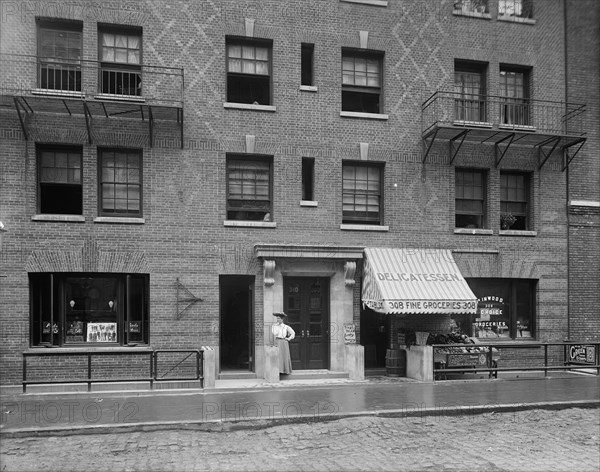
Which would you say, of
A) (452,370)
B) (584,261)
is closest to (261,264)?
(452,370)

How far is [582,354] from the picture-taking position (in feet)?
56.2

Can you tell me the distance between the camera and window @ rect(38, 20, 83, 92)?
1555cm

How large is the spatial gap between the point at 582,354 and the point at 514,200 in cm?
492

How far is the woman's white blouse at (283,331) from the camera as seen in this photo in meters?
15.8

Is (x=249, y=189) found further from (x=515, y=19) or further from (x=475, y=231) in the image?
(x=515, y=19)

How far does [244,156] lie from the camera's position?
1673cm

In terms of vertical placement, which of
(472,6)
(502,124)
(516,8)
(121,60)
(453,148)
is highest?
(516,8)

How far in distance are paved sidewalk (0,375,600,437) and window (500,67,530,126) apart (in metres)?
7.97

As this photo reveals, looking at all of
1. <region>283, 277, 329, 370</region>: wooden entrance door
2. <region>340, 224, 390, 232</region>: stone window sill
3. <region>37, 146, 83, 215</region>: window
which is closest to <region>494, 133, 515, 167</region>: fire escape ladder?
<region>340, 224, 390, 232</region>: stone window sill

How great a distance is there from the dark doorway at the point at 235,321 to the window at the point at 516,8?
37.7 ft

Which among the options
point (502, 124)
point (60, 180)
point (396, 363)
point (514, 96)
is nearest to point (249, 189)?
point (60, 180)

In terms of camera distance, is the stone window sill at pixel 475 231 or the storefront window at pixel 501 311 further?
the storefront window at pixel 501 311

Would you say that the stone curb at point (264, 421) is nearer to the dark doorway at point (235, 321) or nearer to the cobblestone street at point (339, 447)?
the cobblestone street at point (339, 447)

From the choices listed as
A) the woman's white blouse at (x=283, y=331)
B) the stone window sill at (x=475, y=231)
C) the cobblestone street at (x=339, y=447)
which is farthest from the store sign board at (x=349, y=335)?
the cobblestone street at (x=339, y=447)
